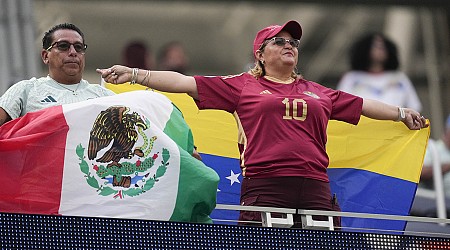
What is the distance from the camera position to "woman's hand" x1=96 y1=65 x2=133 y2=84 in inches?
307

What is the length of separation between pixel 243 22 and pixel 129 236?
465 inches

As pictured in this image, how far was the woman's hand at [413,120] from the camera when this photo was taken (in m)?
8.77

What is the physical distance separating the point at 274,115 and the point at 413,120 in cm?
138

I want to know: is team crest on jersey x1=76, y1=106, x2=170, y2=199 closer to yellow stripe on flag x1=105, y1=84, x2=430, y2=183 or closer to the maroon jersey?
the maroon jersey

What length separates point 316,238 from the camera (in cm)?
733

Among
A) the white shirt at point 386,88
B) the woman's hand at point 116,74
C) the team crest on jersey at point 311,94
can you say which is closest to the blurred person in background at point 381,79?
the white shirt at point 386,88

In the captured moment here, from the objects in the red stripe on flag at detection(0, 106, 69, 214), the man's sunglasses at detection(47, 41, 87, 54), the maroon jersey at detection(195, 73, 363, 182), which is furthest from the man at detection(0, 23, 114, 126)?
the maroon jersey at detection(195, 73, 363, 182)

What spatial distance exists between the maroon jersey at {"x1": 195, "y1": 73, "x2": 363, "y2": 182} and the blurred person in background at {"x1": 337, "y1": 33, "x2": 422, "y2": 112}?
15.0 feet

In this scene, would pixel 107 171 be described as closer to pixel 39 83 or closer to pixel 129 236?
pixel 129 236

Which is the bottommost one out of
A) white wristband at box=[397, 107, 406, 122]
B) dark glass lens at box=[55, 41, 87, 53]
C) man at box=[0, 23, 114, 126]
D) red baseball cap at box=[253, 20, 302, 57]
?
white wristband at box=[397, 107, 406, 122]

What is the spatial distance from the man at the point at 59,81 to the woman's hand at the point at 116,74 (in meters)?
0.18

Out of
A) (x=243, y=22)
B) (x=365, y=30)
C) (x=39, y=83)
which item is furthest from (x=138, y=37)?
(x=39, y=83)

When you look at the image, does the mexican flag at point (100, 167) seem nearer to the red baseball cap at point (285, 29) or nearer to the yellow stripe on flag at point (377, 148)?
the red baseball cap at point (285, 29)

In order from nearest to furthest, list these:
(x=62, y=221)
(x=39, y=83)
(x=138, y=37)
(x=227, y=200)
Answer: (x=62, y=221) → (x=39, y=83) → (x=227, y=200) → (x=138, y=37)
